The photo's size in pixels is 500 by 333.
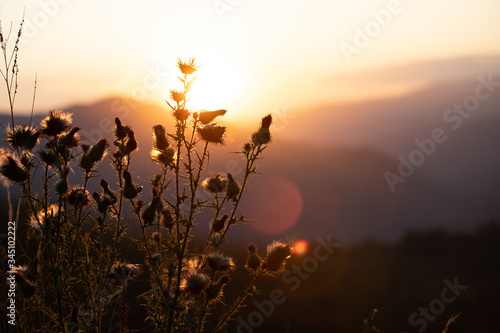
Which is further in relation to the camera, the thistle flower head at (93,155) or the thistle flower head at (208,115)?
the thistle flower head at (93,155)

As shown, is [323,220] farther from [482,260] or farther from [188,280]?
[188,280]

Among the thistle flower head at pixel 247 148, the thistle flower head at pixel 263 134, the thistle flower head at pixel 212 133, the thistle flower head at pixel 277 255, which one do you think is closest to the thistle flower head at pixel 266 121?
the thistle flower head at pixel 263 134

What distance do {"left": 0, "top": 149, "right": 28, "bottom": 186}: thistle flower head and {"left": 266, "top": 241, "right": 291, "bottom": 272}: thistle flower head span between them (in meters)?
1.92

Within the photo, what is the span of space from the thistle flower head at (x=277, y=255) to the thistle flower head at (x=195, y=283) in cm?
58

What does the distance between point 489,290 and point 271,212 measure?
20.3 metres

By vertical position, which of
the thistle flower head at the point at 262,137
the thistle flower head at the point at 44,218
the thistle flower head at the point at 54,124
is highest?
the thistle flower head at the point at 54,124

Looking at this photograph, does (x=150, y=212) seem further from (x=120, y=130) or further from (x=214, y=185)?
(x=120, y=130)

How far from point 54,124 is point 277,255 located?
76.0 inches

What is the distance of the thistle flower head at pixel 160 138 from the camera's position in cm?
321

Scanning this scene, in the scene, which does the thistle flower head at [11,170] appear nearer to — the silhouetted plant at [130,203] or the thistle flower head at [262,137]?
the silhouetted plant at [130,203]

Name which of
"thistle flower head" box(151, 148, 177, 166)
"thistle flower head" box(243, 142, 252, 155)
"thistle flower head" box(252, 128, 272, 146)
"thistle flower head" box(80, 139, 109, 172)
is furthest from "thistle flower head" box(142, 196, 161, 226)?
"thistle flower head" box(252, 128, 272, 146)

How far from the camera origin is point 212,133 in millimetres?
3166

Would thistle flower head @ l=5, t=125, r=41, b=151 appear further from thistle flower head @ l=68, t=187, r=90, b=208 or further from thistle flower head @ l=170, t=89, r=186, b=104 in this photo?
thistle flower head @ l=170, t=89, r=186, b=104

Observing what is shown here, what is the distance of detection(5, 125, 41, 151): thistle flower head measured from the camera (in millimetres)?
3230
